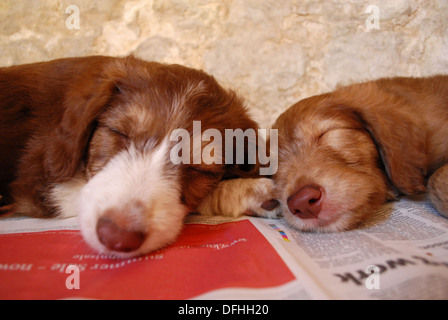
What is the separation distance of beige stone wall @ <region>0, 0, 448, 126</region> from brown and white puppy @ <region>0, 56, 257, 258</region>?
1.15 metres

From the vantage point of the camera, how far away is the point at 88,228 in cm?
148

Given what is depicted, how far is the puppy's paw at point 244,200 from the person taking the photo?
213 centimetres

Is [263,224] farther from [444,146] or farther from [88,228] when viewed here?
[444,146]

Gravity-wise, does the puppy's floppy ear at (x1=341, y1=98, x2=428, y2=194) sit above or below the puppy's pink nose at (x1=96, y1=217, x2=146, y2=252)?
above

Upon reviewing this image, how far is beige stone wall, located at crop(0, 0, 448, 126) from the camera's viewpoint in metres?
3.31

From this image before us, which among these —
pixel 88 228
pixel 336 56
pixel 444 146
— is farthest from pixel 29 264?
pixel 336 56

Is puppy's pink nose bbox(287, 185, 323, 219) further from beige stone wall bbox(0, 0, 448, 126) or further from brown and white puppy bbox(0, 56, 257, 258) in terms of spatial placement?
beige stone wall bbox(0, 0, 448, 126)

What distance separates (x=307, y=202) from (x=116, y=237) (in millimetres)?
1024

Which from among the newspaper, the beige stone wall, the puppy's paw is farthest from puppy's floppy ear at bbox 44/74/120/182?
the beige stone wall

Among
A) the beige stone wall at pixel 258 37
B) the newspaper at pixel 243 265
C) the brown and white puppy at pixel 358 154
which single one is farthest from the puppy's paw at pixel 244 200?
the beige stone wall at pixel 258 37

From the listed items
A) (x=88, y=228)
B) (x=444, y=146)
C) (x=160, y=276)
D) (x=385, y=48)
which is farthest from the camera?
(x=385, y=48)

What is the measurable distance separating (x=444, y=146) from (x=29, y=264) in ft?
7.91

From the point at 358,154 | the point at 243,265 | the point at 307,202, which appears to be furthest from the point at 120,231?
the point at 358,154
